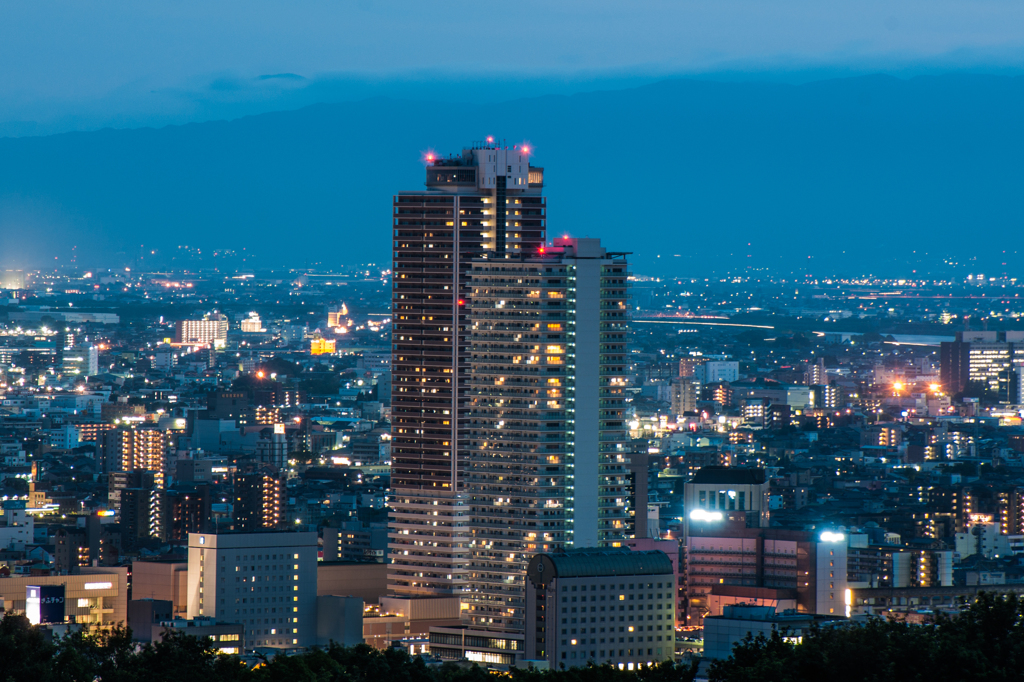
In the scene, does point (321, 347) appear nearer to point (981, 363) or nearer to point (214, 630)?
point (981, 363)

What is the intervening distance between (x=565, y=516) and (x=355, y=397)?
84382 mm

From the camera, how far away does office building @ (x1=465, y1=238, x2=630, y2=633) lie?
5994 centimetres

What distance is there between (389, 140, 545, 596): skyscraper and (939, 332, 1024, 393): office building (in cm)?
8869

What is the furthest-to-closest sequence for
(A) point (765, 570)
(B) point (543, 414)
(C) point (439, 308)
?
(C) point (439, 308)
(A) point (765, 570)
(B) point (543, 414)

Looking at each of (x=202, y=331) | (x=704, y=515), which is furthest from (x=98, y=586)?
(x=202, y=331)

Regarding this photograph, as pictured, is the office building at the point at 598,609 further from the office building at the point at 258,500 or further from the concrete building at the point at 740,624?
the office building at the point at 258,500

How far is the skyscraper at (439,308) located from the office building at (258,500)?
72.8ft

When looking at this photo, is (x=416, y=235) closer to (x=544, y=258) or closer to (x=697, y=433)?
(x=544, y=258)

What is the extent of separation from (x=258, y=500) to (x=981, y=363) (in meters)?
76.8

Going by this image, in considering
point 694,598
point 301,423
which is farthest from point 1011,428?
point 694,598

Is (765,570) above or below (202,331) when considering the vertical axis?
below

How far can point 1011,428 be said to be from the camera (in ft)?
421

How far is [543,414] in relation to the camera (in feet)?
198

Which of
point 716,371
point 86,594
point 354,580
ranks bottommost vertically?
point 86,594
